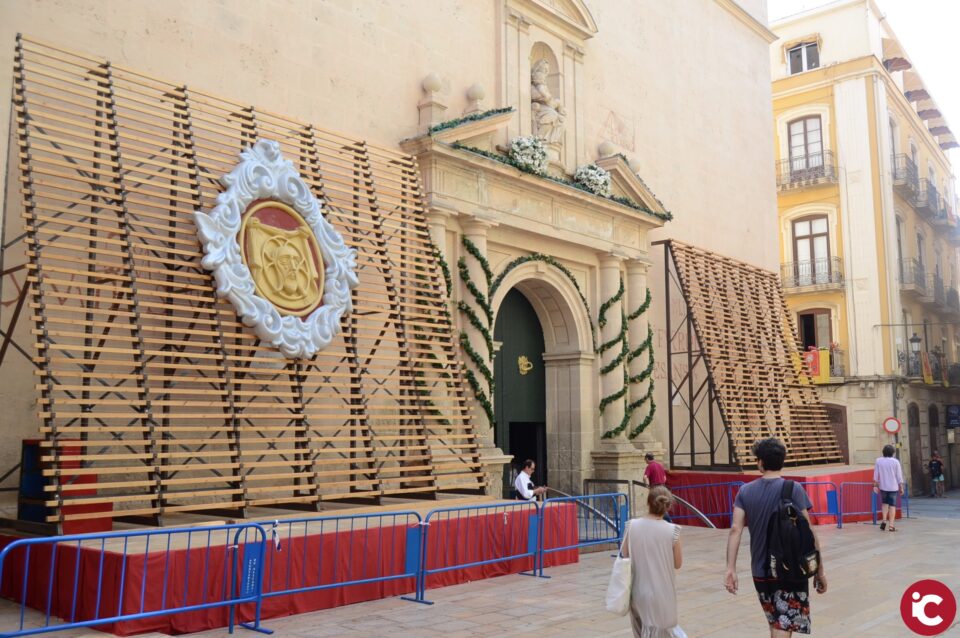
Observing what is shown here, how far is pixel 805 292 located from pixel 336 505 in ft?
74.3

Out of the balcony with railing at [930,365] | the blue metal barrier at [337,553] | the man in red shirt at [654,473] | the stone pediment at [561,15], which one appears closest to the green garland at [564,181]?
the stone pediment at [561,15]

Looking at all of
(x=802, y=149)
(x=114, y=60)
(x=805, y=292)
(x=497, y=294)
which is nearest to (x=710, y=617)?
(x=497, y=294)

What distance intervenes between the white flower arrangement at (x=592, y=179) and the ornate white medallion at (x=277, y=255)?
646 cm

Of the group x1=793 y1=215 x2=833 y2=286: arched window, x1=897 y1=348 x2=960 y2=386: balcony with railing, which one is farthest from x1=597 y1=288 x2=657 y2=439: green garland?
x1=897 y1=348 x2=960 y2=386: balcony with railing

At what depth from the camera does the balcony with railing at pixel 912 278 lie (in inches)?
1145

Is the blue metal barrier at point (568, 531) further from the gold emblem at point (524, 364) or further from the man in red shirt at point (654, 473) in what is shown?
the gold emblem at point (524, 364)

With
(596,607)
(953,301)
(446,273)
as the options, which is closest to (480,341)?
(446,273)

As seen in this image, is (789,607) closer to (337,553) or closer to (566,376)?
(337,553)

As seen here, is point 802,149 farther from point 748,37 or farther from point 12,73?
point 12,73

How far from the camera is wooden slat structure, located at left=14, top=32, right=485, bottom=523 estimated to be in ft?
27.6

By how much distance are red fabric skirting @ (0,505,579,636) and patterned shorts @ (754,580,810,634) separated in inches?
157

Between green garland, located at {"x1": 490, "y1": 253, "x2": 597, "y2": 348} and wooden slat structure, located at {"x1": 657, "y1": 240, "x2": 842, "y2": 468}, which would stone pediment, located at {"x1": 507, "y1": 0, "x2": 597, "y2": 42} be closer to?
green garland, located at {"x1": 490, "y1": 253, "x2": 597, "y2": 348}

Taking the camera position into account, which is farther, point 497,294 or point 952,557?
point 497,294

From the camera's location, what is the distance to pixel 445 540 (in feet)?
29.2
